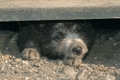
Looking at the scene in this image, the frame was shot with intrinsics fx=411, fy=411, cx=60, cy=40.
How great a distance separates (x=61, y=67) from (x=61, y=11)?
2.47ft

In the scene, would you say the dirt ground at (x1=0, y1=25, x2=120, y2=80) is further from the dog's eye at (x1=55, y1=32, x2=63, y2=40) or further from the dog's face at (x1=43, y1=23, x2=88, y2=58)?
the dog's eye at (x1=55, y1=32, x2=63, y2=40)

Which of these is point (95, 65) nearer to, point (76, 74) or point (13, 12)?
point (76, 74)

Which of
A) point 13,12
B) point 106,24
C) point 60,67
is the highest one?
Result: point 13,12

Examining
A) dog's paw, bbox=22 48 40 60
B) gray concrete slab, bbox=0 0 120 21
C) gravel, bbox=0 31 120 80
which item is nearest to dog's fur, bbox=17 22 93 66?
dog's paw, bbox=22 48 40 60

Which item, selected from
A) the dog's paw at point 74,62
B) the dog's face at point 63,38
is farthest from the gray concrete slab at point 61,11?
the dog's paw at point 74,62

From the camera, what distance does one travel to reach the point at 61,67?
202 inches

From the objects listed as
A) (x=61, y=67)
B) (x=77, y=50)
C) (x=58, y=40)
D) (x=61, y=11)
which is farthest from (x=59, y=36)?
(x=61, y=11)

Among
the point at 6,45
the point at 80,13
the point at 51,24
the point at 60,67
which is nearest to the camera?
the point at 80,13

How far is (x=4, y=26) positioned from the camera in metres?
6.79

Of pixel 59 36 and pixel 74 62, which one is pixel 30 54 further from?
pixel 74 62

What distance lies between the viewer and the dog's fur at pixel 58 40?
5375mm

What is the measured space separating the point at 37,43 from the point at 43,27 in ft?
0.92

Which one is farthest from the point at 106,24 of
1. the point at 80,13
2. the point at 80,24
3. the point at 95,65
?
the point at 80,13

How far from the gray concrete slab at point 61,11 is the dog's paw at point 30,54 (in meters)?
0.73
